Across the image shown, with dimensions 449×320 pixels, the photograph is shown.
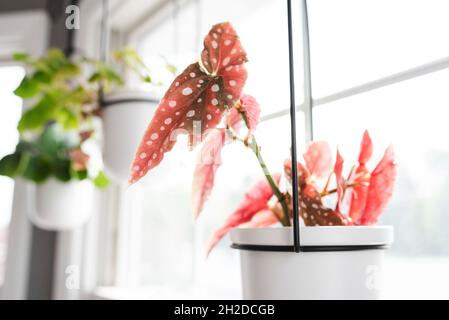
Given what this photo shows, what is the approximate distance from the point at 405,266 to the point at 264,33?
32 centimetres

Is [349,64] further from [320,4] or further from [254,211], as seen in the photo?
[254,211]

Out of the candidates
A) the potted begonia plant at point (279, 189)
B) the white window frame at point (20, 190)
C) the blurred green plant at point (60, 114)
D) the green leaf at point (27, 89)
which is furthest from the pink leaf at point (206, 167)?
the white window frame at point (20, 190)

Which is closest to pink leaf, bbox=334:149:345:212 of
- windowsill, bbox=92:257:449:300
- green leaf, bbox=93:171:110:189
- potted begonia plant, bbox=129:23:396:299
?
potted begonia plant, bbox=129:23:396:299

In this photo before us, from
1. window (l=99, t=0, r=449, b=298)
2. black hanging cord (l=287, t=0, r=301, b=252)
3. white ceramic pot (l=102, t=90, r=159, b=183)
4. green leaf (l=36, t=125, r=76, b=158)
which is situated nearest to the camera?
black hanging cord (l=287, t=0, r=301, b=252)

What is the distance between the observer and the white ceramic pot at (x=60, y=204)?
3.10ft

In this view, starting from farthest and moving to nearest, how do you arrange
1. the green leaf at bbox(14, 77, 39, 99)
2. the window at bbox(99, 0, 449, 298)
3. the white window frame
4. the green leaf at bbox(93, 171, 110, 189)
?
the white window frame < the green leaf at bbox(93, 171, 110, 189) < the green leaf at bbox(14, 77, 39, 99) < the window at bbox(99, 0, 449, 298)

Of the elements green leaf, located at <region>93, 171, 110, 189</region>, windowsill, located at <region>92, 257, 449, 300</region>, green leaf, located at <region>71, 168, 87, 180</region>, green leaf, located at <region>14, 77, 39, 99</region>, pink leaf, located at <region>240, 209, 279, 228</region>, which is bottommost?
windowsill, located at <region>92, 257, 449, 300</region>

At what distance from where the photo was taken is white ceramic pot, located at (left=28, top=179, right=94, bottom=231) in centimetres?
94

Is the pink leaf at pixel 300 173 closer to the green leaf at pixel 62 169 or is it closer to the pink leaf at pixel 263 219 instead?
the pink leaf at pixel 263 219

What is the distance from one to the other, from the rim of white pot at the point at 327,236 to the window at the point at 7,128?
25.5 inches

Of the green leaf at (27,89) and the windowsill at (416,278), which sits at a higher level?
the green leaf at (27,89)

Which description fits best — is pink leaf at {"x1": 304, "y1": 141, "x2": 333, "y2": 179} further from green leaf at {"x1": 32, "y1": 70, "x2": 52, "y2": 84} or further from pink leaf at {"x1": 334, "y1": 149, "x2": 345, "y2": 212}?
green leaf at {"x1": 32, "y1": 70, "x2": 52, "y2": 84}

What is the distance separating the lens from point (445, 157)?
450 mm

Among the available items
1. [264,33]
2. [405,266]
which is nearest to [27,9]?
[264,33]
